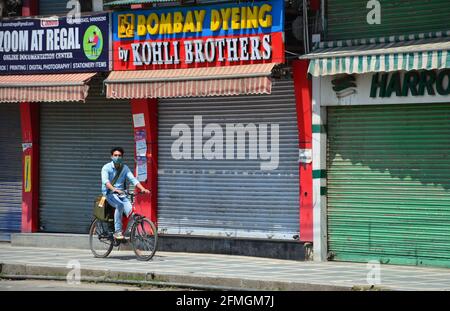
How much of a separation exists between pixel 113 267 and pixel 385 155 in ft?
15.0

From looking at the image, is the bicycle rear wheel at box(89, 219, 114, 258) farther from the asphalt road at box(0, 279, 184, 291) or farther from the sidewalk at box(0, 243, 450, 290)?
the asphalt road at box(0, 279, 184, 291)

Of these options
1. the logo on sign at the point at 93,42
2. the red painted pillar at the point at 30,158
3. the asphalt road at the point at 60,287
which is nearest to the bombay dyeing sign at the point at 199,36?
the logo on sign at the point at 93,42

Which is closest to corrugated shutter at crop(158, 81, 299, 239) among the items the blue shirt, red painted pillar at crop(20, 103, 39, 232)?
the blue shirt

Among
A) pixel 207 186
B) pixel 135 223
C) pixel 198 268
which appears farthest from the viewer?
pixel 207 186

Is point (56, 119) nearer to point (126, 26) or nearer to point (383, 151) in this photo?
point (126, 26)

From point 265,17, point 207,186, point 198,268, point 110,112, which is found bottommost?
point 198,268

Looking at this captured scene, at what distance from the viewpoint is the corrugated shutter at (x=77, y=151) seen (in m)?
21.1

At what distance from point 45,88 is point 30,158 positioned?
6.04ft

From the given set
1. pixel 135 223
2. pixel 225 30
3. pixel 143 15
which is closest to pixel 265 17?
pixel 225 30

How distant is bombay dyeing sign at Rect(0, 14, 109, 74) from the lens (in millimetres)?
20594

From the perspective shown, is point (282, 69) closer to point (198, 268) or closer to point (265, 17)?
point (265, 17)

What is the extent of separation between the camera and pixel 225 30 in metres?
19.0

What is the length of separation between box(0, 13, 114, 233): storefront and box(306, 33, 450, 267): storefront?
447cm

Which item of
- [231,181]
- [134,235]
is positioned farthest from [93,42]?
[134,235]
